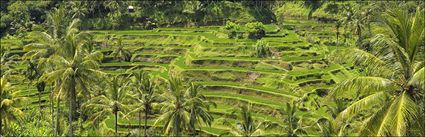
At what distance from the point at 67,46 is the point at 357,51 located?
26.6 metres

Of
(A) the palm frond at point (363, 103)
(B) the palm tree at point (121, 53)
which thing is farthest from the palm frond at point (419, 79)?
(B) the palm tree at point (121, 53)

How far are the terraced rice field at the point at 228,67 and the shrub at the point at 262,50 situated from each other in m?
1.37

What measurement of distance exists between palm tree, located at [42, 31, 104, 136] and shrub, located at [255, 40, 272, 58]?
132ft

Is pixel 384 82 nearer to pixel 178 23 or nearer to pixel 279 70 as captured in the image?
pixel 279 70

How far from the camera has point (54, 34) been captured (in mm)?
40188

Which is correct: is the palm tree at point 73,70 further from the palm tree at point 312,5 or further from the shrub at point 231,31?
the palm tree at point 312,5

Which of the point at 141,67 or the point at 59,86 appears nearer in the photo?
the point at 59,86

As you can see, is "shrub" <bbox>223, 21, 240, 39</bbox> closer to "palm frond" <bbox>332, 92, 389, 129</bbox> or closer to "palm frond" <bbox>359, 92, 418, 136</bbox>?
"palm frond" <bbox>332, 92, 389, 129</bbox>

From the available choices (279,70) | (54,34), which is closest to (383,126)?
(54,34)

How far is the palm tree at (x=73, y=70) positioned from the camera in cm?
3531

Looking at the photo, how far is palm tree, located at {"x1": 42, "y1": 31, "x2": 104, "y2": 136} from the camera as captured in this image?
3531 centimetres

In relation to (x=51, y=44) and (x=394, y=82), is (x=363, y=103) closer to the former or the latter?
(x=394, y=82)

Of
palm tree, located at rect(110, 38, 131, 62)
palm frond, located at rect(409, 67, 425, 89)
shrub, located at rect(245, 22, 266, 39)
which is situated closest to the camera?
palm frond, located at rect(409, 67, 425, 89)

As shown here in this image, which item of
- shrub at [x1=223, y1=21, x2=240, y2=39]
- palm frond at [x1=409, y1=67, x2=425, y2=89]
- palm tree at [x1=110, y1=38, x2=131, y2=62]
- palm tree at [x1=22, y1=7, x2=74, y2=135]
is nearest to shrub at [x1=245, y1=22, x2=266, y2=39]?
shrub at [x1=223, y1=21, x2=240, y2=39]
